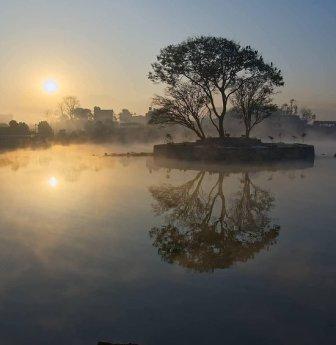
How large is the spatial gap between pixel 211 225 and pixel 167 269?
15.5ft

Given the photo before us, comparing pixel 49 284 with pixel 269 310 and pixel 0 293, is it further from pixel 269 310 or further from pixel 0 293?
pixel 269 310

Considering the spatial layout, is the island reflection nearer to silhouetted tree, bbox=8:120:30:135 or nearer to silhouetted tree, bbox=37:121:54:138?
silhouetted tree, bbox=8:120:30:135

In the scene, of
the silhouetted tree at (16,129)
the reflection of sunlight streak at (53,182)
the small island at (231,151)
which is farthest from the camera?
the silhouetted tree at (16,129)

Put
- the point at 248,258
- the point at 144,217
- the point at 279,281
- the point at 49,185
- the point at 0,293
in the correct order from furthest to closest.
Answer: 1. the point at 49,185
2. the point at 144,217
3. the point at 248,258
4. the point at 279,281
5. the point at 0,293

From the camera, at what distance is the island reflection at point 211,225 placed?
35.6 feet

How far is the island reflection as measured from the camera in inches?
427

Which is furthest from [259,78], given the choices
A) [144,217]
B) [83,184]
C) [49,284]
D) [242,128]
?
[242,128]

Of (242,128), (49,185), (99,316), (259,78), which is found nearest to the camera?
(99,316)

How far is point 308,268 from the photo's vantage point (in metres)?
9.94

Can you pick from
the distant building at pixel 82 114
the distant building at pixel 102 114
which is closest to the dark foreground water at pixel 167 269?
the distant building at pixel 82 114

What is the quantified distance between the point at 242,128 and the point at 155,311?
118066 mm

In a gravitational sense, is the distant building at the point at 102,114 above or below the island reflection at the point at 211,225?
above

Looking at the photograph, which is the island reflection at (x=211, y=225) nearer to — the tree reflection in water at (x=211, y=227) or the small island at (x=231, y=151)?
the tree reflection in water at (x=211, y=227)

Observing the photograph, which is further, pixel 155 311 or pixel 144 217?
pixel 144 217
